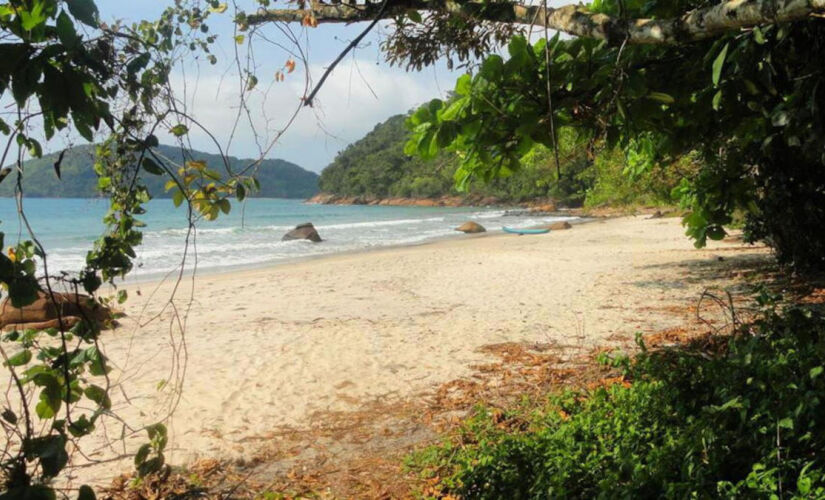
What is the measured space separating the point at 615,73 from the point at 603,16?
304 mm

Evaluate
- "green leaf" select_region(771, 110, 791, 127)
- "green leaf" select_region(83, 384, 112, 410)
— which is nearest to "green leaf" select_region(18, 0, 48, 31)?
"green leaf" select_region(83, 384, 112, 410)

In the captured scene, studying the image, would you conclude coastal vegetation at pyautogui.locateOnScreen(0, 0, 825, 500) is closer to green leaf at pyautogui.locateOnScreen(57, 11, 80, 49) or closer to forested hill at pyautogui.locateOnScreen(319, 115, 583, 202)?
green leaf at pyautogui.locateOnScreen(57, 11, 80, 49)

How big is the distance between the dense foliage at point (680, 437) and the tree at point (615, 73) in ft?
4.05

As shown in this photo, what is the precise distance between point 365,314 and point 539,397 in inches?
195

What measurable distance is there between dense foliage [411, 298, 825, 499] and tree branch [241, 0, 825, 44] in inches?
64.2

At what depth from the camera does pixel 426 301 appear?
10.1m

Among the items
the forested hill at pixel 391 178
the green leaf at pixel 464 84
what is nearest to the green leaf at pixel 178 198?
the green leaf at pixel 464 84

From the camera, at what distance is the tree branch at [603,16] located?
226cm

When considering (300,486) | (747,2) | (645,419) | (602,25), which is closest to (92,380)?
(300,486)

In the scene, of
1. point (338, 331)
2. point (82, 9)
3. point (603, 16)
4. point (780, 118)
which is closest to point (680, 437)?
point (780, 118)

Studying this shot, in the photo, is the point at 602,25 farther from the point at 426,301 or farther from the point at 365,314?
the point at 426,301

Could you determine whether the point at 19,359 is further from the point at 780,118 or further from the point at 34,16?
the point at 780,118

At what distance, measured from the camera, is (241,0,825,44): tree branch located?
89.0 inches

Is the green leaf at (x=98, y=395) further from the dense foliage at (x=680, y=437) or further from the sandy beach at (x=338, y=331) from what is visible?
the dense foliage at (x=680, y=437)
